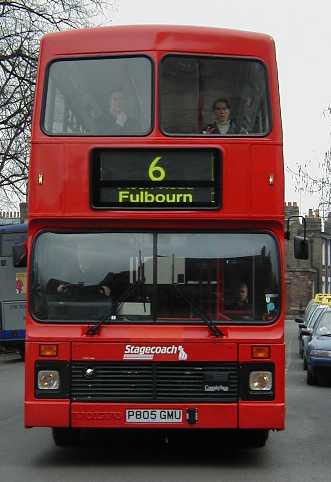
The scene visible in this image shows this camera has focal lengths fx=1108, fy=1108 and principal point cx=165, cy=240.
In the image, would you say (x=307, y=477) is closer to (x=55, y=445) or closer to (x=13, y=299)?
(x=55, y=445)

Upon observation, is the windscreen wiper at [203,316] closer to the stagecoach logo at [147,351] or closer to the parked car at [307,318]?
the stagecoach logo at [147,351]

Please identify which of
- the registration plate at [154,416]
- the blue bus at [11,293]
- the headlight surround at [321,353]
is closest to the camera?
the registration plate at [154,416]

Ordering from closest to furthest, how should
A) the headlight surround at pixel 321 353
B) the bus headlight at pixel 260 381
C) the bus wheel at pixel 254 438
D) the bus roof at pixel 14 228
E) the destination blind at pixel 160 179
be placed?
1. the bus headlight at pixel 260 381
2. the destination blind at pixel 160 179
3. the bus wheel at pixel 254 438
4. the headlight surround at pixel 321 353
5. the bus roof at pixel 14 228

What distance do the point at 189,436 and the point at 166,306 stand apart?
321 cm

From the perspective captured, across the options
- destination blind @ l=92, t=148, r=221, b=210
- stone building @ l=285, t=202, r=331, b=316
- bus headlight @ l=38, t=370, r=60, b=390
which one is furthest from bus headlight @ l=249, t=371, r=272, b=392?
stone building @ l=285, t=202, r=331, b=316

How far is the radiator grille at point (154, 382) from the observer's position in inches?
414

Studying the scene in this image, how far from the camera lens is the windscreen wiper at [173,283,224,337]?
34.6 feet

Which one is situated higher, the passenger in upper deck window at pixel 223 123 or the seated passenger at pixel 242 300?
the passenger in upper deck window at pixel 223 123

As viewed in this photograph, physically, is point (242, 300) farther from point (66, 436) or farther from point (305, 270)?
point (305, 270)

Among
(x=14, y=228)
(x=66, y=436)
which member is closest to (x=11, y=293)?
(x=14, y=228)

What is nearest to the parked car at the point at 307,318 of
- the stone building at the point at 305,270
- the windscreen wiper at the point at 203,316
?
the windscreen wiper at the point at 203,316

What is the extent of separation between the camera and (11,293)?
33.1 metres

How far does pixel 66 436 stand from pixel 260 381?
7.81ft

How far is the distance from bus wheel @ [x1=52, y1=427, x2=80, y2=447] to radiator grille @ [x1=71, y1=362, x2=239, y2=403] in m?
1.26
